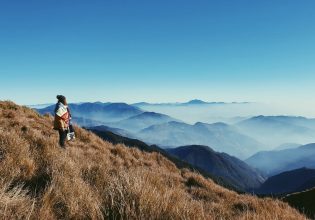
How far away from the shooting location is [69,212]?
4254mm

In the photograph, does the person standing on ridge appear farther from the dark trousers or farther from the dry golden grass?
the dry golden grass

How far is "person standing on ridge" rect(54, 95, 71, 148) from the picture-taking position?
46.3 feet

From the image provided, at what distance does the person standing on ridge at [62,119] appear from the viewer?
14.1 m

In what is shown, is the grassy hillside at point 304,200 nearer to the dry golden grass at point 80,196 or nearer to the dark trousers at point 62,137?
the dark trousers at point 62,137

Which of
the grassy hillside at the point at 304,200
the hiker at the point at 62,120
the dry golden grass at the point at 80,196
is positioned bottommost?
the grassy hillside at the point at 304,200

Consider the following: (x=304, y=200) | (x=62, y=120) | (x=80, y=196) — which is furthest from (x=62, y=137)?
(x=304, y=200)

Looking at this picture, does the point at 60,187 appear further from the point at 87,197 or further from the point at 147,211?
the point at 147,211

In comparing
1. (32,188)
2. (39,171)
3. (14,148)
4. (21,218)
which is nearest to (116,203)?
(21,218)

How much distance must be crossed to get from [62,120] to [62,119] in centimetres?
6

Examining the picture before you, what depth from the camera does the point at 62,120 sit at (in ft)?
47.8

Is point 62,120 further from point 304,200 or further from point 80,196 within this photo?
point 304,200

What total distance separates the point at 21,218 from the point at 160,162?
15.6m

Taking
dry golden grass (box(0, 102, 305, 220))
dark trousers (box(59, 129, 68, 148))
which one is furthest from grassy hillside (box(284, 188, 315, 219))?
dry golden grass (box(0, 102, 305, 220))

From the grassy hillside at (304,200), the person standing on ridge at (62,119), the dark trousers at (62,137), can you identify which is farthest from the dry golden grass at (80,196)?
the grassy hillside at (304,200)
